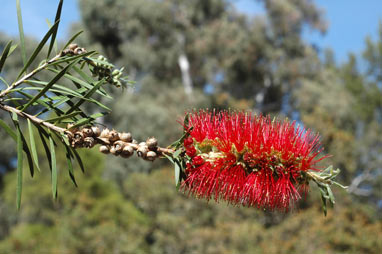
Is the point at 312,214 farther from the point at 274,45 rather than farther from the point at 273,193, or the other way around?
the point at 273,193

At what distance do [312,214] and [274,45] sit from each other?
29.8 ft

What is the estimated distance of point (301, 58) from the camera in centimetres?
1872

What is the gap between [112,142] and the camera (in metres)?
0.73

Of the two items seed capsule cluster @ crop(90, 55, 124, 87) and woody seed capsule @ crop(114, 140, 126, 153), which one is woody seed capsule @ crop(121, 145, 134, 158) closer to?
woody seed capsule @ crop(114, 140, 126, 153)

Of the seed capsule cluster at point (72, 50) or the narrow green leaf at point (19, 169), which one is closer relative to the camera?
the narrow green leaf at point (19, 169)

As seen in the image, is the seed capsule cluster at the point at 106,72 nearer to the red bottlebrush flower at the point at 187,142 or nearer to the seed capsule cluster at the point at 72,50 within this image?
the seed capsule cluster at the point at 72,50

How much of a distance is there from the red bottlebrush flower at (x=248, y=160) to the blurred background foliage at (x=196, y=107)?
863cm

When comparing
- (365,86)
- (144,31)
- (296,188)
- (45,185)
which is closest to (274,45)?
(365,86)

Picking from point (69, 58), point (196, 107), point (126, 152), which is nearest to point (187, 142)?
point (126, 152)

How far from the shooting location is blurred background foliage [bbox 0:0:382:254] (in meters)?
11.1

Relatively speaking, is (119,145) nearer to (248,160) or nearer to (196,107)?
(248,160)

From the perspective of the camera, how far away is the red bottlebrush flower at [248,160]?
796 mm

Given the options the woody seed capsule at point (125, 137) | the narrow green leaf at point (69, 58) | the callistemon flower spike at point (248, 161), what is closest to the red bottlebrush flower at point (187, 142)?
the callistemon flower spike at point (248, 161)

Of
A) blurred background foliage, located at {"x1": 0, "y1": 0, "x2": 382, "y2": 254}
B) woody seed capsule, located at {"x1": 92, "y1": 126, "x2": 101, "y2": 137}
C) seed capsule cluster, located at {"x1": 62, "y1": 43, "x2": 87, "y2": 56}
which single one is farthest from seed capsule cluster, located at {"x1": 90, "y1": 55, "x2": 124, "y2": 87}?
blurred background foliage, located at {"x1": 0, "y1": 0, "x2": 382, "y2": 254}
